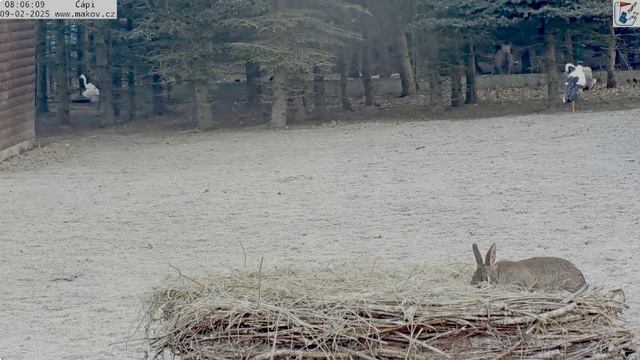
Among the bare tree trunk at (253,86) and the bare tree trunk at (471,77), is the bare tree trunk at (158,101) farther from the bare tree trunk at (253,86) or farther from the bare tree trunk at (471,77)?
the bare tree trunk at (471,77)

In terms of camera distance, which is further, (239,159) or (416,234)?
(239,159)

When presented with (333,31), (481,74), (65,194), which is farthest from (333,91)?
(65,194)

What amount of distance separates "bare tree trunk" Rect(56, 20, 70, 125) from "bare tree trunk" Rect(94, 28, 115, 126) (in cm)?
80

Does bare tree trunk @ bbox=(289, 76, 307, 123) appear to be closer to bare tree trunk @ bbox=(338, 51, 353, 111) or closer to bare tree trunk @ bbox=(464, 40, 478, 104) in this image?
Answer: bare tree trunk @ bbox=(338, 51, 353, 111)

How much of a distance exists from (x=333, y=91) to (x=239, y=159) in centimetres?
1193

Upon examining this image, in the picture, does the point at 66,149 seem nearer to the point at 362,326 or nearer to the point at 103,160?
the point at 103,160

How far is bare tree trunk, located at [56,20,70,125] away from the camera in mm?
26906

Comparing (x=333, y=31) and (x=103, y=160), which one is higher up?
(x=333, y=31)

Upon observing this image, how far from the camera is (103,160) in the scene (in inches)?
770

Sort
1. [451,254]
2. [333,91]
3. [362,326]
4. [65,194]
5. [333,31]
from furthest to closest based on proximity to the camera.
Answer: [333,91], [333,31], [65,194], [451,254], [362,326]

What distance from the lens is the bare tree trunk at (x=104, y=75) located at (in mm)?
26734

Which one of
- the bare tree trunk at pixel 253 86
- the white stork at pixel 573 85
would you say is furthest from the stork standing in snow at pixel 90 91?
the white stork at pixel 573 85

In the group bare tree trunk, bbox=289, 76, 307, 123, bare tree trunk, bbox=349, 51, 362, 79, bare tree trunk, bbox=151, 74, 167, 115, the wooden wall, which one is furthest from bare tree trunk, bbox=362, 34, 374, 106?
the wooden wall

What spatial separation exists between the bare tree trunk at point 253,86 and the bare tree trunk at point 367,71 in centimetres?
247
